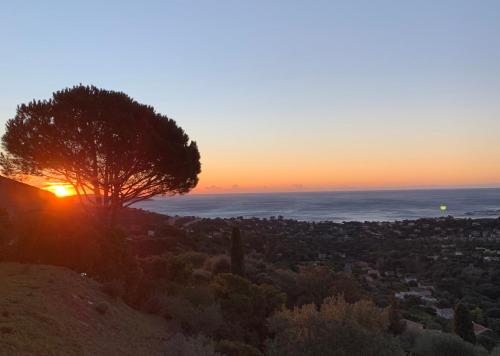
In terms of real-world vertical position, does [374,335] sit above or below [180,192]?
below

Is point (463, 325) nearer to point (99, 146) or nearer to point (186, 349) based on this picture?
point (186, 349)

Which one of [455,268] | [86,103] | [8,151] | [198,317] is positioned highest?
[86,103]

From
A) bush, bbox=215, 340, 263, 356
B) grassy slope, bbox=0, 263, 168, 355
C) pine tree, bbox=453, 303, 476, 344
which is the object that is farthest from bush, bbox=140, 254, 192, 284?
pine tree, bbox=453, 303, 476, 344

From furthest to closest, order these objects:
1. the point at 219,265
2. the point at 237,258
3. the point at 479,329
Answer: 1. the point at 219,265
2. the point at 479,329
3. the point at 237,258

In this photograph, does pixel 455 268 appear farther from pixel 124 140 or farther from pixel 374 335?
pixel 374 335

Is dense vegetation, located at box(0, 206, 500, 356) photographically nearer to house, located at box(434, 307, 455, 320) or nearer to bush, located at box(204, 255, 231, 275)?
bush, located at box(204, 255, 231, 275)

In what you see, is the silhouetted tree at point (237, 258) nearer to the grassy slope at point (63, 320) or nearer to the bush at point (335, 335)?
Answer: the grassy slope at point (63, 320)

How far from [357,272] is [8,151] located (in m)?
27.0

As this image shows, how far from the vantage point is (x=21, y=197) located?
19516 millimetres

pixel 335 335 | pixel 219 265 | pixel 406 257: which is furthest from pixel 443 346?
pixel 406 257

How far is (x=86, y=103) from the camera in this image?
19.0 m

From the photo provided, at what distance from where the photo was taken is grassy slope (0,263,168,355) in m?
7.96

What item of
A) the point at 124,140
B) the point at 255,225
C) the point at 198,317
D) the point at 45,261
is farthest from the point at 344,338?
the point at 255,225

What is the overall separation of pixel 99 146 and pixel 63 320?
440 inches
